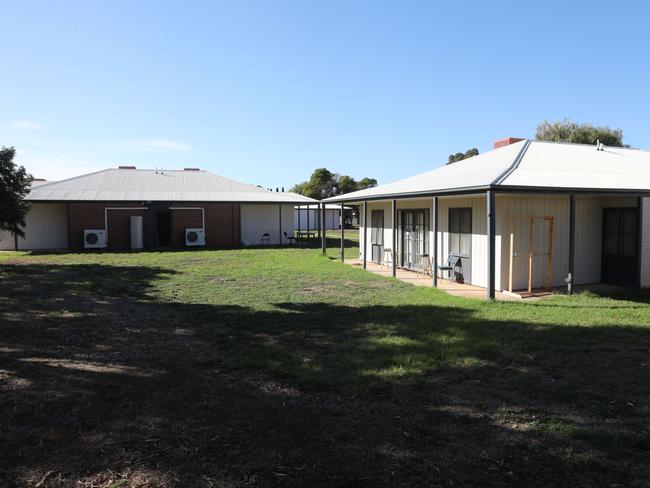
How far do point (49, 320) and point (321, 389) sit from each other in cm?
531

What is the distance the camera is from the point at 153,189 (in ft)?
90.6

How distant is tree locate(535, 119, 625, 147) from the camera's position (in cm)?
3900

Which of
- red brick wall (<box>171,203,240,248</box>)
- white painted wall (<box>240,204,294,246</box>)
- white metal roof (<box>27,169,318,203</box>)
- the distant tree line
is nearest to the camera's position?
white metal roof (<box>27,169,318,203</box>)

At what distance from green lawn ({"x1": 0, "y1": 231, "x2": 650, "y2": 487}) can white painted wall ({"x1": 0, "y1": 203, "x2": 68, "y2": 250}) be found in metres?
17.4

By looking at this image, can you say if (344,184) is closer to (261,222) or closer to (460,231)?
(261,222)

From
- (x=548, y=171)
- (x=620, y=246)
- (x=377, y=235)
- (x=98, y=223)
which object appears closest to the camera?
(x=548, y=171)

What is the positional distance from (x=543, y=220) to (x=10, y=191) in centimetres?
1598

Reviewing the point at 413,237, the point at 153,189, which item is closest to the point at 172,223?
the point at 153,189

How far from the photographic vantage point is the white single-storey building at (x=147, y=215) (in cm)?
2456

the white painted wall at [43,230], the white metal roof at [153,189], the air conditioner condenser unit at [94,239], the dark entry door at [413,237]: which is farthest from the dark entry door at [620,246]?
the white painted wall at [43,230]

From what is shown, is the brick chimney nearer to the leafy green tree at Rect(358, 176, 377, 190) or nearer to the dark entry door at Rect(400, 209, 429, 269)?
the dark entry door at Rect(400, 209, 429, 269)

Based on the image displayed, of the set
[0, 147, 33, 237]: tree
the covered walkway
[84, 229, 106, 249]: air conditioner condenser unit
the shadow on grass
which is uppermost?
[0, 147, 33, 237]: tree

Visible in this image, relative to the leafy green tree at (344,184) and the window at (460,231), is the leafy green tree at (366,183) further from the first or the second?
the window at (460,231)

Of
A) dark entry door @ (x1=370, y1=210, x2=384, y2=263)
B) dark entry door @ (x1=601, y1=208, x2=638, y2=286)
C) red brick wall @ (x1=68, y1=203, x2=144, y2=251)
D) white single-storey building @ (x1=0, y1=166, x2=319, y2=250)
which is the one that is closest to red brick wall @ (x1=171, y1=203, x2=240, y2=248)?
white single-storey building @ (x1=0, y1=166, x2=319, y2=250)
